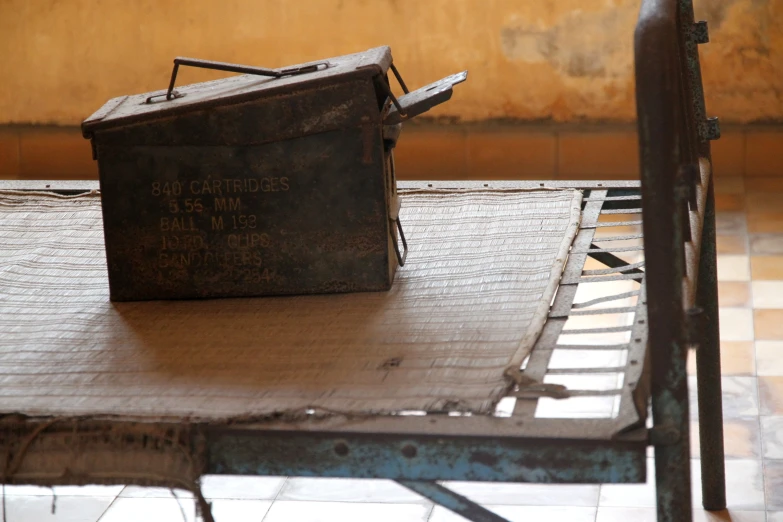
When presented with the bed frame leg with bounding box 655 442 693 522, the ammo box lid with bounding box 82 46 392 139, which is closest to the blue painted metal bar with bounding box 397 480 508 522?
the bed frame leg with bounding box 655 442 693 522

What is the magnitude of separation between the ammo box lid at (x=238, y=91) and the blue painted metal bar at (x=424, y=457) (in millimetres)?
535

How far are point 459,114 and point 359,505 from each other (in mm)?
2526

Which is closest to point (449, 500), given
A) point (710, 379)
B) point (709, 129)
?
point (709, 129)

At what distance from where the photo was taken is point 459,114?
4324 mm

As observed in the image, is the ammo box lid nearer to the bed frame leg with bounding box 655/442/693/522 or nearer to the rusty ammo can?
the rusty ammo can

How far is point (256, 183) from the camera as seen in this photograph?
1.47 meters

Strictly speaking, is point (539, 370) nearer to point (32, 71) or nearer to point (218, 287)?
point (218, 287)

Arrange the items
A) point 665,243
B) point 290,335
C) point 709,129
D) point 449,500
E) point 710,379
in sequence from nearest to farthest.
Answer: point 665,243 → point 449,500 → point 290,335 → point 709,129 → point 710,379

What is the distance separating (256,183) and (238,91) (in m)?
0.13

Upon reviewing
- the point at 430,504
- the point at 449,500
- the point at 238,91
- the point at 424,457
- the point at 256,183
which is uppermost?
the point at 238,91

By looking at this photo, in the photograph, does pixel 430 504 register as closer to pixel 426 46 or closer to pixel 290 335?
pixel 290 335

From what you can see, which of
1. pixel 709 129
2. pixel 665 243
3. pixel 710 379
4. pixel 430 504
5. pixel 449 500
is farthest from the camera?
pixel 430 504

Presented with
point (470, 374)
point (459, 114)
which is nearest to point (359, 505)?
point (470, 374)

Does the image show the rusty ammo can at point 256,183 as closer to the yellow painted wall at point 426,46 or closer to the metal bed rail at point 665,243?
the metal bed rail at point 665,243
